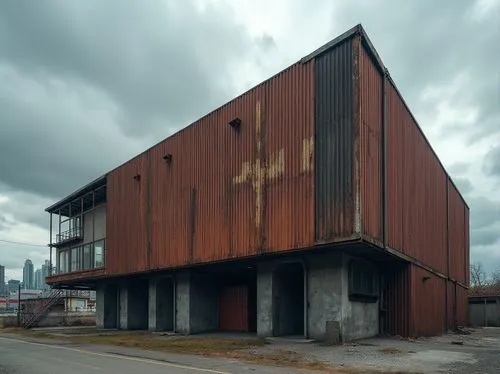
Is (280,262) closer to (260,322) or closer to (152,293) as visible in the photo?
(260,322)

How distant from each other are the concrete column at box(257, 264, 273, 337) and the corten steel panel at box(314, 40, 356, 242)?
536 cm

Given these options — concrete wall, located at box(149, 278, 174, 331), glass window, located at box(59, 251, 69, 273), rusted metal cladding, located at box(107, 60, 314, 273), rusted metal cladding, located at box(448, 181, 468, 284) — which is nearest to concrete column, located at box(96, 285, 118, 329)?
glass window, located at box(59, 251, 69, 273)

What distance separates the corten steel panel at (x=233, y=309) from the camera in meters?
33.6

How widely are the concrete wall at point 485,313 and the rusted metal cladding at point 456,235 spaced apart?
577cm

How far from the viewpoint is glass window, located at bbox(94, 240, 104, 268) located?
43594 mm

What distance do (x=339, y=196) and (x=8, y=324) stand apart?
44443 millimetres

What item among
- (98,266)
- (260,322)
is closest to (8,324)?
(98,266)

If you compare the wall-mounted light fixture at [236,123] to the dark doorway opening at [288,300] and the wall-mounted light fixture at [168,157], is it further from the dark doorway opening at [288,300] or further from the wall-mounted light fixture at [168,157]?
the dark doorway opening at [288,300]

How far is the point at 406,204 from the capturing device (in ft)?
90.5

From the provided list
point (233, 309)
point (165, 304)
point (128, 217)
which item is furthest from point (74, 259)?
point (233, 309)

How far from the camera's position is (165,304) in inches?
1463

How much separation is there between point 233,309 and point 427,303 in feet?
38.3

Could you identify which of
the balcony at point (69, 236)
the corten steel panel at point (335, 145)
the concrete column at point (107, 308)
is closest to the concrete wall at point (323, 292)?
the corten steel panel at point (335, 145)

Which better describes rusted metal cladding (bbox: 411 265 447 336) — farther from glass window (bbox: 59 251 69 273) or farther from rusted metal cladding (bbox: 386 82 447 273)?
glass window (bbox: 59 251 69 273)
